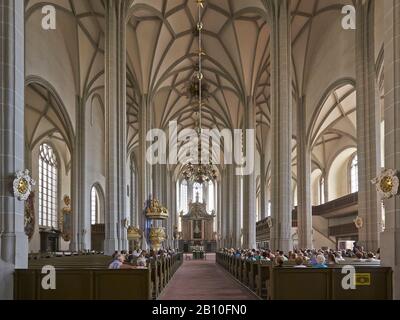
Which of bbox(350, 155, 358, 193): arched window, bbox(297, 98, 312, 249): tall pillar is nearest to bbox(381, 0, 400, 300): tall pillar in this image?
bbox(297, 98, 312, 249): tall pillar

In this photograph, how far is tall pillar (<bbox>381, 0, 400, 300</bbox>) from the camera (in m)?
9.18

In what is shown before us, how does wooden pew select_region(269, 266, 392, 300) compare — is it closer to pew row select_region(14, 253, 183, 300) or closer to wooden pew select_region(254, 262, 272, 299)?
pew row select_region(14, 253, 183, 300)

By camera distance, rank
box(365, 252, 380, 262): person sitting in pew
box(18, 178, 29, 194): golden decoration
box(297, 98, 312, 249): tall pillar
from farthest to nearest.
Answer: box(297, 98, 312, 249): tall pillar < box(365, 252, 380, 262): person sitting in pew < box(18, 178, 29, 194): golden decoration

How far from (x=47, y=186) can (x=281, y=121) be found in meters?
22.9

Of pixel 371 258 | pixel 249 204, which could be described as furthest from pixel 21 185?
pixel 249 204

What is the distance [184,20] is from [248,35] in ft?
13.3

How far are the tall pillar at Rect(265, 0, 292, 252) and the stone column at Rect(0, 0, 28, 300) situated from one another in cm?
1262

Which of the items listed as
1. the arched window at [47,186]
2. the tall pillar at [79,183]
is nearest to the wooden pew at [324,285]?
the tall pillar at [79,183]

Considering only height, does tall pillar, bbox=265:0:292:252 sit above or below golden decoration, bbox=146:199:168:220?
above

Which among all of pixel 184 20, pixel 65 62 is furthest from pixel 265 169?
pixel 65 62

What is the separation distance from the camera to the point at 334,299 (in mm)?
9453

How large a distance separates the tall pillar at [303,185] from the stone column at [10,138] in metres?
21.5

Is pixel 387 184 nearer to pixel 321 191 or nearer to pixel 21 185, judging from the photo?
pixel 21 185

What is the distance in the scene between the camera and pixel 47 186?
124 feet
